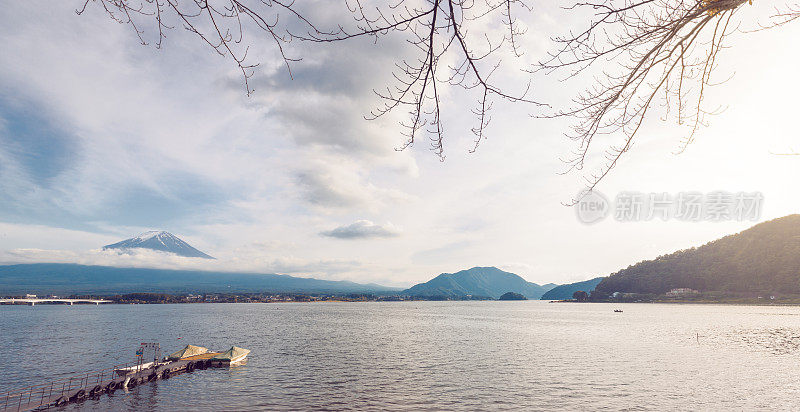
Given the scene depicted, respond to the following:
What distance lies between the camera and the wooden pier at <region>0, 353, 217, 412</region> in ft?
108

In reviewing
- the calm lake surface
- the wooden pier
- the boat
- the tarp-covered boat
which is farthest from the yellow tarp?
the tarp-covered boat

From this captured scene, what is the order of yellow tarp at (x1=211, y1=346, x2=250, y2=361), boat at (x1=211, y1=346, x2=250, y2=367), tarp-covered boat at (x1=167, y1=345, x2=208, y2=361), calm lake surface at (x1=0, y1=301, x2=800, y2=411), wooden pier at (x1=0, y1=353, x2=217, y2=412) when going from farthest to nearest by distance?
tarp-covered boat at (x1=167, y1=345, x2=208, y2=361), yellow tarp at (x1=211, y1=346, x2=250, y2=361), boat at (x1=211, y1=346, x2=250, y2=367), calm lake surface at (x1=0, y1=301, x2=800, y2=411), wooden pier at (x1=0, y1=353, x2=217, y2=412)

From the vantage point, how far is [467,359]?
56.5 meters

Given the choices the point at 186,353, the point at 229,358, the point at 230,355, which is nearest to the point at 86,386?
the point at 229,358

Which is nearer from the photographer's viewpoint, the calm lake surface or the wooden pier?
the wooden pier

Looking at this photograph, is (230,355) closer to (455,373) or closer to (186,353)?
(186,353)

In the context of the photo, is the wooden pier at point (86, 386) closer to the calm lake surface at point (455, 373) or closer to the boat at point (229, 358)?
the boat at point (229, 358)

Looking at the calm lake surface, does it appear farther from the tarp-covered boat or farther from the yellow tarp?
the tarp-covered boat

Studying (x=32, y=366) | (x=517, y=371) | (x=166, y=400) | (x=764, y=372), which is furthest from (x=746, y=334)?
(x=32, y=366)

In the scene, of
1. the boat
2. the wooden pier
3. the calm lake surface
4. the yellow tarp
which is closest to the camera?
the wooden pier

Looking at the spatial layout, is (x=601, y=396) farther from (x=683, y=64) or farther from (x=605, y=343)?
(x=605, y=343)

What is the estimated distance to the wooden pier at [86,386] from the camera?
32.9 m

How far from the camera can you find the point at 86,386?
39.3m

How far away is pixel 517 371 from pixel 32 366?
6469 centimetres
